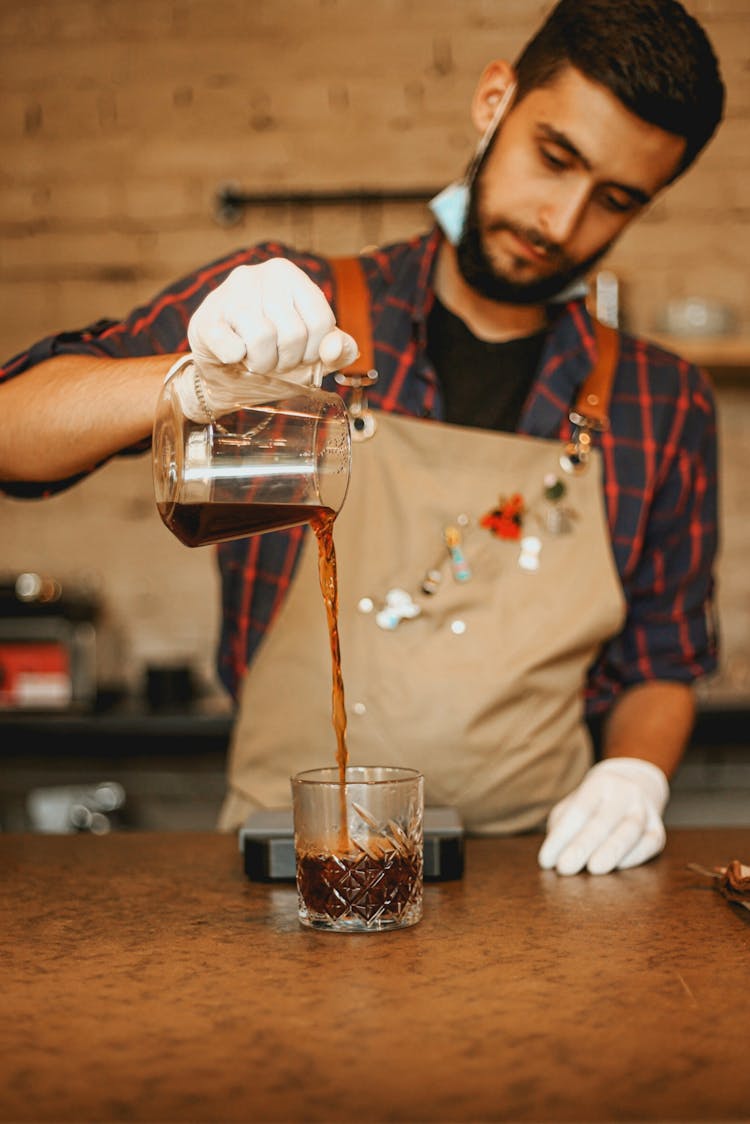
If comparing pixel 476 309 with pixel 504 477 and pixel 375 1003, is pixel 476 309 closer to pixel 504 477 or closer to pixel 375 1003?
pixel 504 477

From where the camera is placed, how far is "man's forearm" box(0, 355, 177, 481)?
4.21 ft

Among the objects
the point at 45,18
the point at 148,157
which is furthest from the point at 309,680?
the point at 45,18

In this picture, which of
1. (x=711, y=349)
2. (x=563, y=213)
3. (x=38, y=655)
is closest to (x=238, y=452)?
(x=563, y=213)

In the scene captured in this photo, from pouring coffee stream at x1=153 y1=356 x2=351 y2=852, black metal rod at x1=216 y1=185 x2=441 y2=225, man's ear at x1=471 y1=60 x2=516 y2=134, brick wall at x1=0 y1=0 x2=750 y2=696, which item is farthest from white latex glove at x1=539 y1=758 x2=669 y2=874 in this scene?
black metal rod at x1=216 y1=185 x2=441 y2=225

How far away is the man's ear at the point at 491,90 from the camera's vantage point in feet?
5.45

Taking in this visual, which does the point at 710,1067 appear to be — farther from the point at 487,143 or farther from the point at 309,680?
the point at 487,143

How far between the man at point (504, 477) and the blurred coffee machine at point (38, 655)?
111 cm

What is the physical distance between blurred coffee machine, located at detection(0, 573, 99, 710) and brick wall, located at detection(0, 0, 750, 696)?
0.44 meters

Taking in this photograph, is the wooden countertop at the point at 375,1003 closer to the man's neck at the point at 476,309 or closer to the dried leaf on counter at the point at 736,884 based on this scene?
the dried leaf on counter at the point at 736,884

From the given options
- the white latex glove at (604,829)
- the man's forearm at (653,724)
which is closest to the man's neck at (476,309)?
the man's forearm at (653,724)

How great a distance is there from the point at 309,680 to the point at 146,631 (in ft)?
5.82

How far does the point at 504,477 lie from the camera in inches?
60.9

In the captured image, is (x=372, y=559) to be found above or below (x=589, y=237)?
below

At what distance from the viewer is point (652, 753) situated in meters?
1.54
